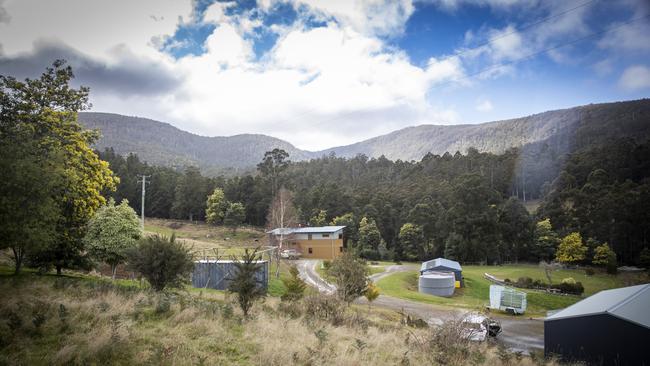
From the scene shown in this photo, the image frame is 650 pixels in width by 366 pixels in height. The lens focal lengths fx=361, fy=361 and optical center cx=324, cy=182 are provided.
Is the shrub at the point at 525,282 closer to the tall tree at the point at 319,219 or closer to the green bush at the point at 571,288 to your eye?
the green bush at the point at 571,288

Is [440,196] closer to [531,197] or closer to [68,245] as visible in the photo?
[531,197]

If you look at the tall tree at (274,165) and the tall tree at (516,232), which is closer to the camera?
the tall tree at (516,232)

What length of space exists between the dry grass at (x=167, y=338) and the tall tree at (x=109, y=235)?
21.4ft

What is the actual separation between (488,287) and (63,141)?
1740 inches

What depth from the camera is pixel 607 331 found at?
14641 mm

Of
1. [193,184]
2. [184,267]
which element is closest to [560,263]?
[184,267]

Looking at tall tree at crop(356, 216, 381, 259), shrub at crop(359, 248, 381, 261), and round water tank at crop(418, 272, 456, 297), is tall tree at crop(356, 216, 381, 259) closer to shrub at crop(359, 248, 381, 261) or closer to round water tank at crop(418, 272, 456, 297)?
shrub at crop(359, 248, 381, 261)

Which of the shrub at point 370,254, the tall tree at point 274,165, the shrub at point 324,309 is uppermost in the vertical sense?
the tall tree at point 274,165

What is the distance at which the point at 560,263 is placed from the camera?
60.4 meters

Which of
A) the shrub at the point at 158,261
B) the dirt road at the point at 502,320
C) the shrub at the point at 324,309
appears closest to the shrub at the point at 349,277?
the dirt road at the point at 502,320

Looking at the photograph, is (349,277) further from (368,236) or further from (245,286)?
(368,236)

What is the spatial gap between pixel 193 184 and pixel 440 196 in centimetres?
5479

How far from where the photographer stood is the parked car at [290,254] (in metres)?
50.6

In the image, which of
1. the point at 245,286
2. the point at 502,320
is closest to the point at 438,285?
the point at 502,320
